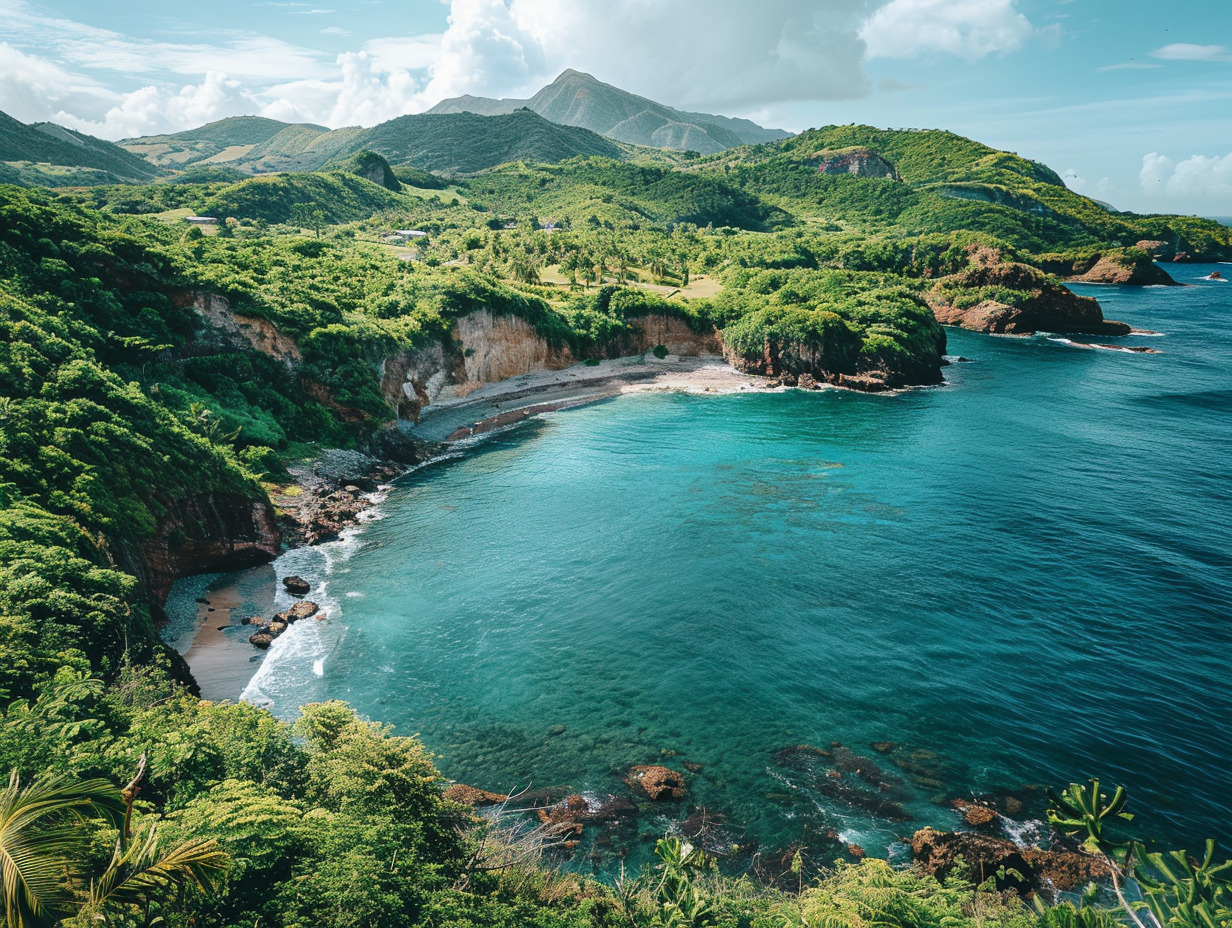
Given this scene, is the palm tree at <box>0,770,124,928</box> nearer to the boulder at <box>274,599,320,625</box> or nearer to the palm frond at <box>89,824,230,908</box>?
the palm frond at <box>89,824,230,908</box>

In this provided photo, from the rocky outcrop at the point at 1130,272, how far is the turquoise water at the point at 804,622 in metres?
115

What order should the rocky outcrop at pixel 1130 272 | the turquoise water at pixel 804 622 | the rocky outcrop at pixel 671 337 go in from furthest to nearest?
the rocky outcrop at pixel 1130 272 → the rocky outcrop at pixel 671 337 → the turquoise water at pixel 804 622

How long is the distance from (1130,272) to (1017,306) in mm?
66622

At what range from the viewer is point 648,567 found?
1615 inches

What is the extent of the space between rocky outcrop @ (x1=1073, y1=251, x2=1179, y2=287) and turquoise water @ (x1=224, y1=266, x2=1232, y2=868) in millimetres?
115169

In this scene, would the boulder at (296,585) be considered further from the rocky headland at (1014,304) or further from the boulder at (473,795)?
the rocky headland at (1014,304)

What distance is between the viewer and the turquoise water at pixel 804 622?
86.4 feet

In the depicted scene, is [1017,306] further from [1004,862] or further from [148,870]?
[148,870]

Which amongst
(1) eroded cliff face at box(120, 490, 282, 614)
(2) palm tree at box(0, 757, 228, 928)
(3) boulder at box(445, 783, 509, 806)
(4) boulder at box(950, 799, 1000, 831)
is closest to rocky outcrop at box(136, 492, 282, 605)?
(1) eroded cliff face at box(120, 490, 282, 614)

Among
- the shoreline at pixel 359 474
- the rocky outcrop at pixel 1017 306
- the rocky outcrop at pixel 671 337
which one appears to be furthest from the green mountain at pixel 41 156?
the rocky outcrop at pixel 1017 306

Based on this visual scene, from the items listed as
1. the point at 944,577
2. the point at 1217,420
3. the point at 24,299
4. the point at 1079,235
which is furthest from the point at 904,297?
the point at 1079,235

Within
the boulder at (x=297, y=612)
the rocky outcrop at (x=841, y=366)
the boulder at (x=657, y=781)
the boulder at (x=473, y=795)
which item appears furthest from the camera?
the rocky outcrop at (x=841, y=366)

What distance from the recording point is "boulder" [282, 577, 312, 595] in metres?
38.2

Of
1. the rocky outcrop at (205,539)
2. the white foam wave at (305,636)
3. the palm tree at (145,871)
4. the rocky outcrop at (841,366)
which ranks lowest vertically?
the white foam wave at (305,636)
